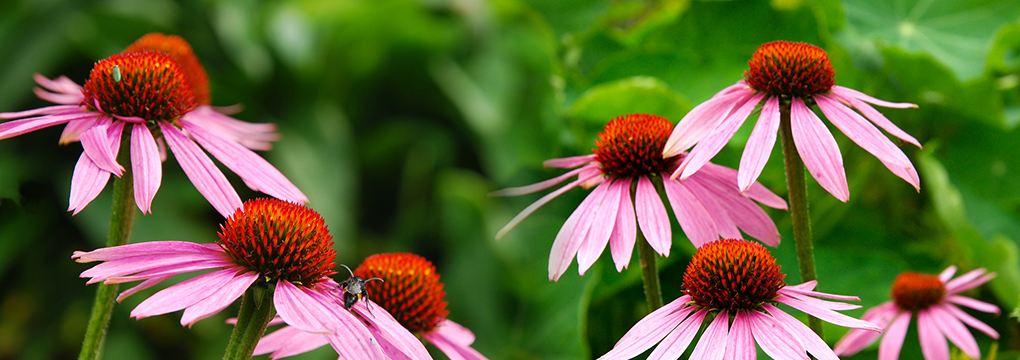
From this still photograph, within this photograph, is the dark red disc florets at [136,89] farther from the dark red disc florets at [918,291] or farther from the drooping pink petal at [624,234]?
the dark red disc florets at [918,291]

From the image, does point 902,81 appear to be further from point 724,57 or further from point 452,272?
point 452,272

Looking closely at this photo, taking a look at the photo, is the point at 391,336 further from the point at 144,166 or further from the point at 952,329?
the point at 952,329

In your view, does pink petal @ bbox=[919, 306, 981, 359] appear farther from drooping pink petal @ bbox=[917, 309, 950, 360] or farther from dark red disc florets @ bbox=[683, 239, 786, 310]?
dark red disc florets @ bbox=[683, 239, 786, 310]

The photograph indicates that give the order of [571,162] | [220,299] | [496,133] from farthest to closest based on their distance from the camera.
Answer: [496,133]
[571,162]
[220,299]

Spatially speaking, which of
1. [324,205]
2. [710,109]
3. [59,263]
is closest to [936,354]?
[710,109]

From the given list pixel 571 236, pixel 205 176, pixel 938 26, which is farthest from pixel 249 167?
pixel 938 26

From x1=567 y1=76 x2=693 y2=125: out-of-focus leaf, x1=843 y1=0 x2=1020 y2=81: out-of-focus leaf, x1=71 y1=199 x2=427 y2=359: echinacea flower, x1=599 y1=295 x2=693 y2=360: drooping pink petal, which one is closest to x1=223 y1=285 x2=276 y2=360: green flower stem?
x1=71 y1=199 x2=427 y2=359: echinacea flower

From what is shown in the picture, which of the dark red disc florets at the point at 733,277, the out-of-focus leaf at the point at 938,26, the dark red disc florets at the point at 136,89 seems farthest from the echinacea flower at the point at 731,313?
the out-of-focus leaf at the point at 938,26
